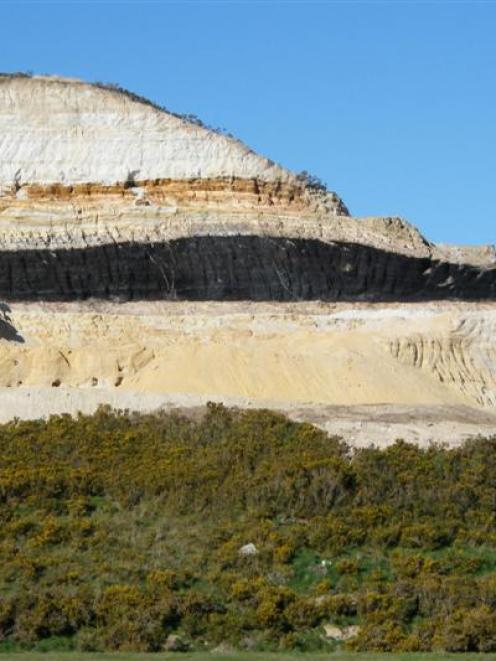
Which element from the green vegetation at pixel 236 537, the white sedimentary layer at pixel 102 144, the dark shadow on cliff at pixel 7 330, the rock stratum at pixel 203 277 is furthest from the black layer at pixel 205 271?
the green vegetation at pixel 236 537

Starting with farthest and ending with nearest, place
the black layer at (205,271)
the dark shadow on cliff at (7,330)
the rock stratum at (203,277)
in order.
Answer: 1. the black layer at (205,271)
2. the dark shadow on cliff at (7,330)
3. the rock stratum at (203,277)

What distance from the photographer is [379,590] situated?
27.0 m

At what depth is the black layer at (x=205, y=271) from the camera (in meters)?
47.0

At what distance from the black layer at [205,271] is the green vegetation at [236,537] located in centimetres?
1149

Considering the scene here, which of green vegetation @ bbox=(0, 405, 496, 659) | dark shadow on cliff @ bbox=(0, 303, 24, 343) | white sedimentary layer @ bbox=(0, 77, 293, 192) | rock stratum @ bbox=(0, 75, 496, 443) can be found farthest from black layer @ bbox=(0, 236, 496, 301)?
green vegetation @ bbox=(0, 405, 496, 659)

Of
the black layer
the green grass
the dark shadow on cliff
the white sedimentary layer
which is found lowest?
the green grass

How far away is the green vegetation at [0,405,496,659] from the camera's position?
25.2m

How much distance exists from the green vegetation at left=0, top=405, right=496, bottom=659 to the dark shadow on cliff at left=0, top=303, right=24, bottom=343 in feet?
28.2

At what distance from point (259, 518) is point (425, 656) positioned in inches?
307

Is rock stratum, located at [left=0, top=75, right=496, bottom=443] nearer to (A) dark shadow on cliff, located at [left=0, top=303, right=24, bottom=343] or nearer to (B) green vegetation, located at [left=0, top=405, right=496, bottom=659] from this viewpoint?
(A) dark shadow on cliff, located at [left=0, top=303, right=24, bottom=343]

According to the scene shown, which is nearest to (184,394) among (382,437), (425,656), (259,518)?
(382,437)

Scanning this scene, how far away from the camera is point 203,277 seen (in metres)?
47.8

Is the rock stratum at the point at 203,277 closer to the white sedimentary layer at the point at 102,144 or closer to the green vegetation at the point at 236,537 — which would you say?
the white sedimentary layer at the point at 102,144

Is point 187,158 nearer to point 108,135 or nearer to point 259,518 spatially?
point 108,135
